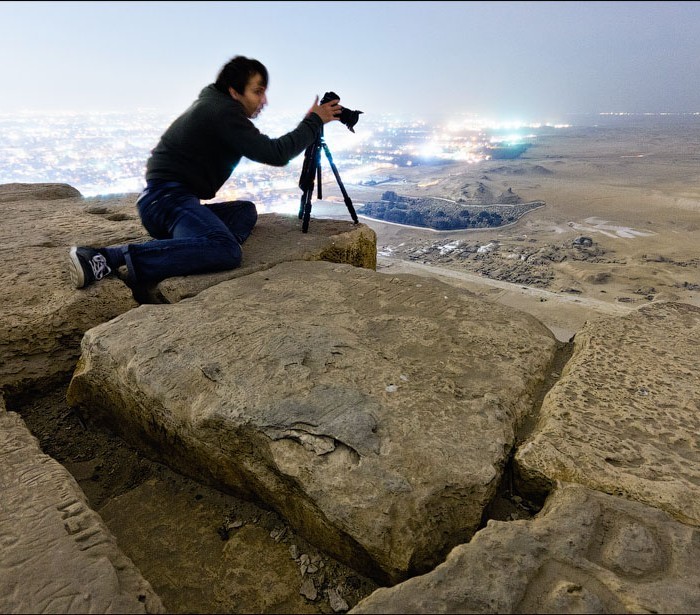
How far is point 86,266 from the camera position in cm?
235

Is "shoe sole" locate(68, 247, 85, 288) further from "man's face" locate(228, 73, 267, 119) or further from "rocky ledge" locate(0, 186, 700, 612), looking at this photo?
"man's face" locate(228, 73, 267, 119)

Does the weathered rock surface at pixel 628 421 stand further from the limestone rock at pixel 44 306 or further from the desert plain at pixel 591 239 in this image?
the desert plain at pixel 591 239

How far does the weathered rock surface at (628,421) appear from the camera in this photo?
1.26 metres

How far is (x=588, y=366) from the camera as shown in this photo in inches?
69.9

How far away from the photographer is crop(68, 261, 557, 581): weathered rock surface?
1.19 meters

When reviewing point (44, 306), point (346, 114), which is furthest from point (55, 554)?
point (346, 114)

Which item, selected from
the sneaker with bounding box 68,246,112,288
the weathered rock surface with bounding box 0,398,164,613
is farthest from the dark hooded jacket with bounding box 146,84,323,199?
the weathered rock surface with bounding box 0,398,164,613

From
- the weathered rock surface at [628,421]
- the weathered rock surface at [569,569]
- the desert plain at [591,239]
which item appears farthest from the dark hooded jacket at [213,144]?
the desert plain at [591,239]

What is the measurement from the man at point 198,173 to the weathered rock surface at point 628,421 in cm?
201

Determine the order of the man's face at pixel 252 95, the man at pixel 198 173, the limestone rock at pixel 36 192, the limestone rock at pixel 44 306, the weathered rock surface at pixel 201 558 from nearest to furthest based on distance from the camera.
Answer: the weathered rock surface at pixel 201 558
the limestone rock at pixel 44 306
the man at pixel 198 173
the man's face at pixel 252 95
the limestone rock at pixel 36 192

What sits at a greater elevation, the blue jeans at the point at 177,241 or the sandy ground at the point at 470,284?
the blue jeans at the point at 177,241

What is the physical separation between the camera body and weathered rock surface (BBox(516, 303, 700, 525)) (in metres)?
2.12

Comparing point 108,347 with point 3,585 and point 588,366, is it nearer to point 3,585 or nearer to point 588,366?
point 3,585

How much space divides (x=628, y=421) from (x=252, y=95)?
2608 millimetres
